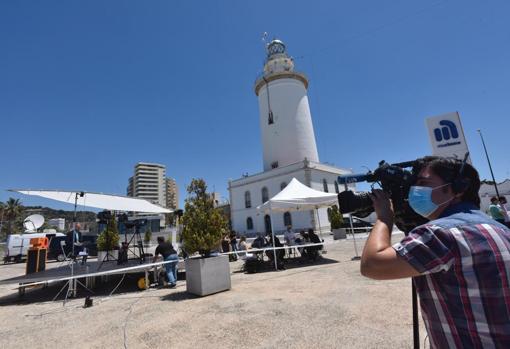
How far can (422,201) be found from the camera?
4.77ft

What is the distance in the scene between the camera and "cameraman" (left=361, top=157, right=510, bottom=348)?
99cm

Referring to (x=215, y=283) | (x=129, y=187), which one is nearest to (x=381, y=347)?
(x=215, y=283)

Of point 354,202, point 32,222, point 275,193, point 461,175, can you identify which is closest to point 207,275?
point 354,202

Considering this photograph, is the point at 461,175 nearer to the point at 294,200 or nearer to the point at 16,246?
the point at 294,200

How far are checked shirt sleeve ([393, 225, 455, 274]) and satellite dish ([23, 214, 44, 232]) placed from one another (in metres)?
15.8

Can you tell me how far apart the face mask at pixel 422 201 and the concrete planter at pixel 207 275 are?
5383 millimetres

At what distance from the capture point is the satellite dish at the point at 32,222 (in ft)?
40.6

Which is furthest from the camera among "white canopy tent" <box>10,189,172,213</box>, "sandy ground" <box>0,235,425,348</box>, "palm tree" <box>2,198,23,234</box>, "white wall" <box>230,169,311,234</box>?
"palm tree" <box>2,198,23,234</box>

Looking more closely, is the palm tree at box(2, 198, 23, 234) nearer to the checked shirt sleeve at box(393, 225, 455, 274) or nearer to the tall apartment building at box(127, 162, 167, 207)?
the checked shirt sleeve at box(393, 225, 455, 274)

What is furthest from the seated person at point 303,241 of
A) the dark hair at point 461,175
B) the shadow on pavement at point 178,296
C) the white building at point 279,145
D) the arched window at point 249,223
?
the arched window at point 249,223

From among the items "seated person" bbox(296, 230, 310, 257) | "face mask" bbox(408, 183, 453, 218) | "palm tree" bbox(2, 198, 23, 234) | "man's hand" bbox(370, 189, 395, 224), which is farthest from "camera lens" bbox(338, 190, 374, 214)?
"palm tree" bbox(2, 198, 23, 234)

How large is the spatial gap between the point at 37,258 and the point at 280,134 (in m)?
28.7

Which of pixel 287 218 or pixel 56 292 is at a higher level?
pixel 287 218

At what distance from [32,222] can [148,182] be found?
125926 mm
